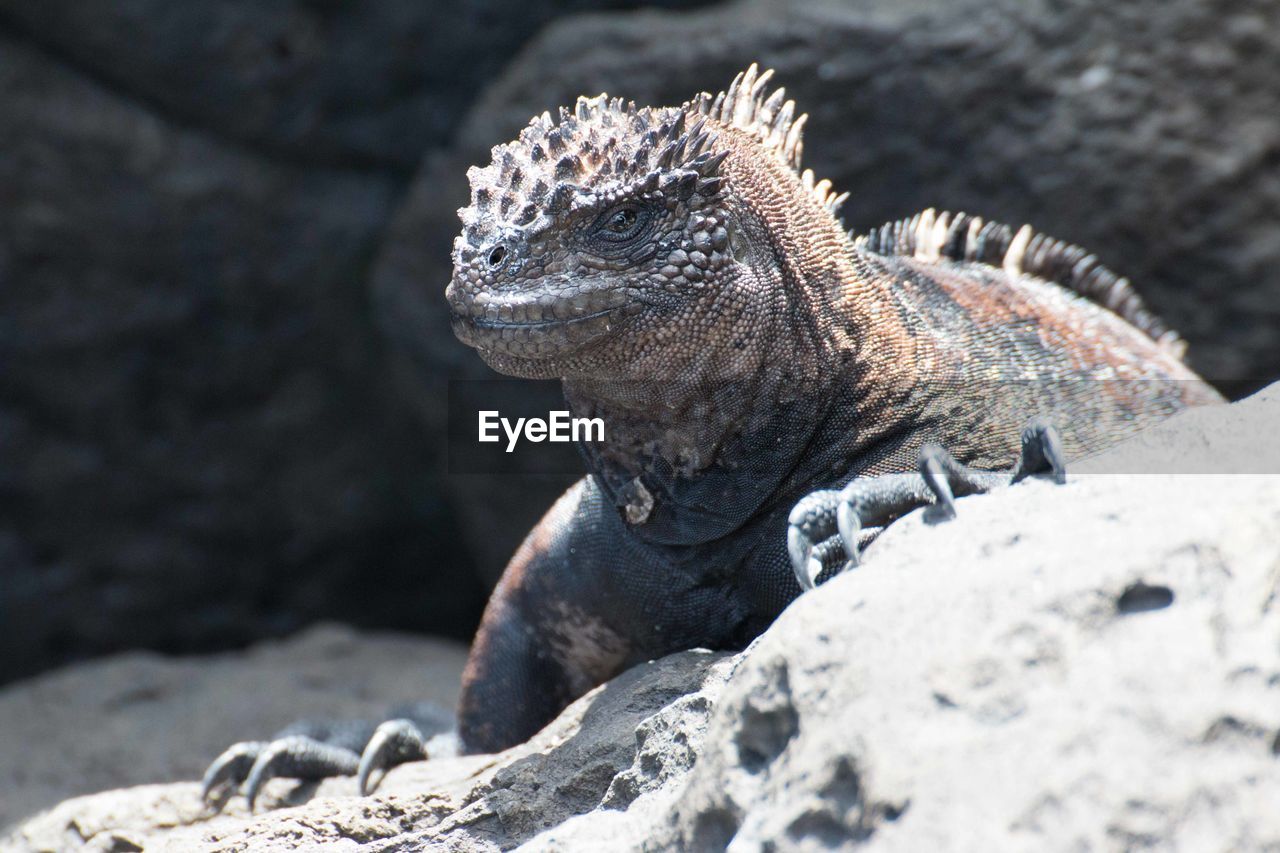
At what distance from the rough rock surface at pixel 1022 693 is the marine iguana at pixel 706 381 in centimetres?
28

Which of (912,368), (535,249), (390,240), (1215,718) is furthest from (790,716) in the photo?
(390,240)

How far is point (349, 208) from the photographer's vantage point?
7.73m

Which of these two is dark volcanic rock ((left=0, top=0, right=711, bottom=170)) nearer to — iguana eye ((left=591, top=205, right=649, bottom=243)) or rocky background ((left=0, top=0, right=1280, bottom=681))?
rocky background ((left=0, top=0, right=1280, bottom=681))

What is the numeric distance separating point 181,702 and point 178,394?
180cm

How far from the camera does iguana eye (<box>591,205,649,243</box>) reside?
3145 millimetres

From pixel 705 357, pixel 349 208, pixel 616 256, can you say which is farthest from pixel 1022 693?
pixel 349 208

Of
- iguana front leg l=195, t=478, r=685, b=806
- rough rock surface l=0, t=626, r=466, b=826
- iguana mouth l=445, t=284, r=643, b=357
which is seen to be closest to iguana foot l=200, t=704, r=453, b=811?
iguana front leg l=195, t=478, r=685, b=806

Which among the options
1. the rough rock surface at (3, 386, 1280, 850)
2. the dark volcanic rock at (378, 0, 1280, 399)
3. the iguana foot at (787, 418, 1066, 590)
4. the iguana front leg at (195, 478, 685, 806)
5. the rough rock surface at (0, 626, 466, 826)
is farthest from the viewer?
the dark volcanic rock at (378, 0, 1280, 399)

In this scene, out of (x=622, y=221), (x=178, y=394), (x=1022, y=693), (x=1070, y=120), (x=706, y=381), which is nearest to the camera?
(x=1022, y=693)

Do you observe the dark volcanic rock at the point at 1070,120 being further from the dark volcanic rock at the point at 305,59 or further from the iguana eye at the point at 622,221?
the iguana eye at the point at 622,221

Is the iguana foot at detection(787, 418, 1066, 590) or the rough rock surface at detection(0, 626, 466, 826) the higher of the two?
the iguana foot at detection(787, 418, 1066, 590)

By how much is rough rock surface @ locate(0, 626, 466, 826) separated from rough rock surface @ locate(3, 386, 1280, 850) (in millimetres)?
4054

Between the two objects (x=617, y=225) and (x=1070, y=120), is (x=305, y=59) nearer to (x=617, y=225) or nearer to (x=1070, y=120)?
(x=1070, y=120)

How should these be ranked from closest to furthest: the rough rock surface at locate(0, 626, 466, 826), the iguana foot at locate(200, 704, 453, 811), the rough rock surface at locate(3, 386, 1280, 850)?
the rough rock surface at locate(3, 386, 1280, 850), the iguana foot at locate(200, 704, 453, 811), the rough rock surface at locate(0, 626, 466, 826)
